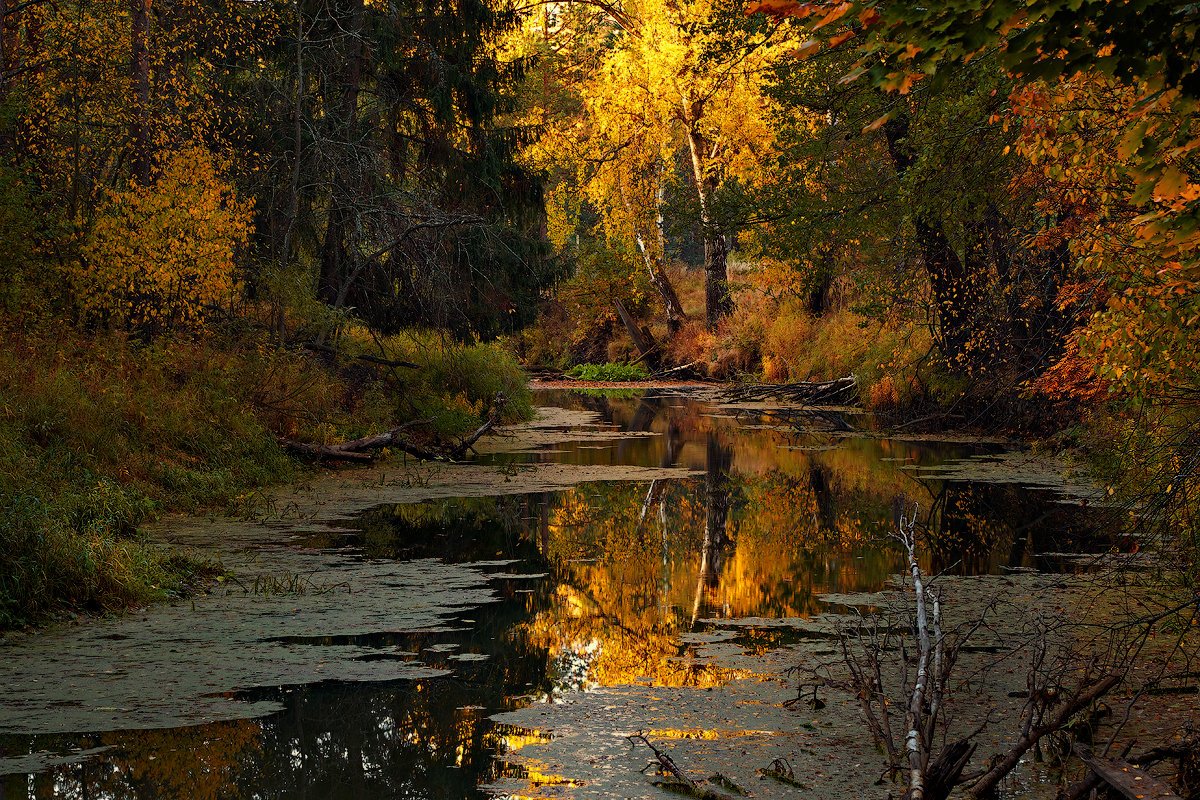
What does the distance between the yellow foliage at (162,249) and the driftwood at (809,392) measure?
576 inches

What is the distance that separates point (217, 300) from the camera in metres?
16.5

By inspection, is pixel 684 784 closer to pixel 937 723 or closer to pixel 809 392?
pixel 937 723

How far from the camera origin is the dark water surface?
595 centimetres

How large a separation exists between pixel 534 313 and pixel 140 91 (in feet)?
33.6

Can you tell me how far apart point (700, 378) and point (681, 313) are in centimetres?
292

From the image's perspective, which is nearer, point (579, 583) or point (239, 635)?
point (239, 635)

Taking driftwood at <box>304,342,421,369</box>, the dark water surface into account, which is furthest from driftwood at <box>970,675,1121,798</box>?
driftwood at <box>304,342,421,369</box>

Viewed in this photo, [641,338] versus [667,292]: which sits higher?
[667,292]

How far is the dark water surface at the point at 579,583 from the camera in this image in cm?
595

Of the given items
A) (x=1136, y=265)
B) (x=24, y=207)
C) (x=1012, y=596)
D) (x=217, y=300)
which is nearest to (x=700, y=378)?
(x=217, y=300)

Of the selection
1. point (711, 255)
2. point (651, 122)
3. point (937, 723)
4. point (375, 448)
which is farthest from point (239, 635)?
point (711, 255)

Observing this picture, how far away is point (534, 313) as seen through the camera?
25.0m

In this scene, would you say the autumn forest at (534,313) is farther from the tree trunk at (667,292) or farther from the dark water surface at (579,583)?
the tree trunk at (667,292)

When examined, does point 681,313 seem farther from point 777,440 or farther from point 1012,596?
point 1012,596
